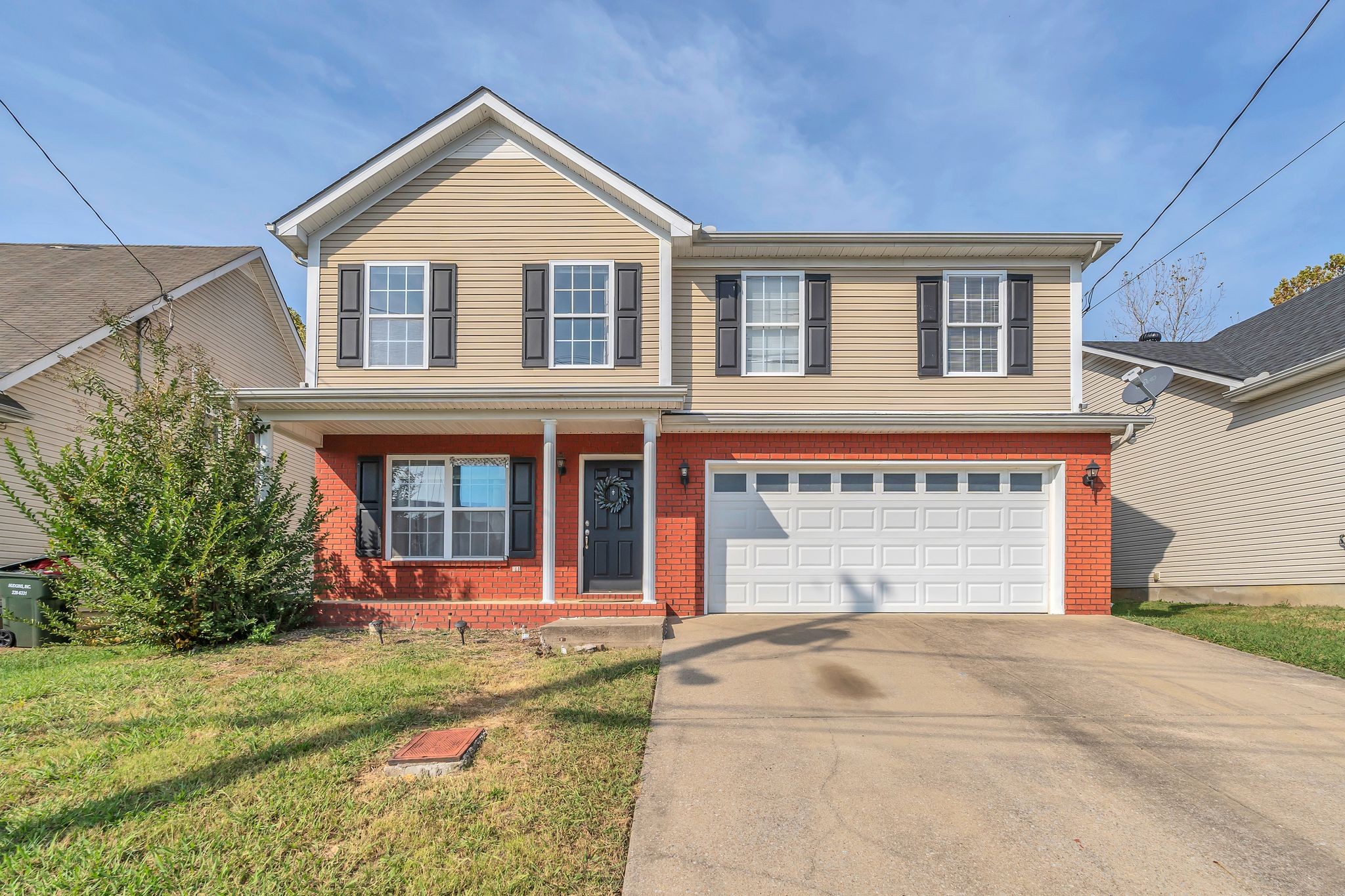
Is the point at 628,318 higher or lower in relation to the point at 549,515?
higher

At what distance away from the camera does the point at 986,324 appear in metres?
9.57

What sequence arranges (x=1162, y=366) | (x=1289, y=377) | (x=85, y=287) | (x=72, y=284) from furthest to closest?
(x=72, y=284), (x=85, y=287), (x=1162, y=366), (x=1289, y=377)

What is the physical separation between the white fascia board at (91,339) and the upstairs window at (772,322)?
8.46m

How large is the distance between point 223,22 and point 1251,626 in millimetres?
15683

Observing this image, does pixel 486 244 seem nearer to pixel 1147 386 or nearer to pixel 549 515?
pixel 549 515

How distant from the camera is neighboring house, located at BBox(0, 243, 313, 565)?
31.0ft

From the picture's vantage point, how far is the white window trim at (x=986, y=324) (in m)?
9.54

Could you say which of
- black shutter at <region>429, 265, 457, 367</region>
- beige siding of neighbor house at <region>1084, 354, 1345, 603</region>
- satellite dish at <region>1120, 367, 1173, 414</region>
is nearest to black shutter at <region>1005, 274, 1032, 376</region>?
satellite dish at <region>1120, 367, 1173, 414</region>

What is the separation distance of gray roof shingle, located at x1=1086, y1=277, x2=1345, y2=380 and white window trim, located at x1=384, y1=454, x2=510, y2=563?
1184 cm

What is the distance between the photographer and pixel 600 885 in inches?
111

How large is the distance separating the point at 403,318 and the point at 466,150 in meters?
2.59

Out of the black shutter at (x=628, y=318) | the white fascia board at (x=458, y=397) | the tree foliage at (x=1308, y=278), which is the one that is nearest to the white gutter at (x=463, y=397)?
the white fascia board at (x=458, y=397)

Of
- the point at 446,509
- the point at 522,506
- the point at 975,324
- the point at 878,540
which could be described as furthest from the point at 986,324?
the point at 446,509

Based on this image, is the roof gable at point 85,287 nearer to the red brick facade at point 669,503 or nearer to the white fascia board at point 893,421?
the red brick facade at point 669,503
